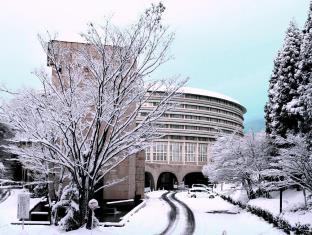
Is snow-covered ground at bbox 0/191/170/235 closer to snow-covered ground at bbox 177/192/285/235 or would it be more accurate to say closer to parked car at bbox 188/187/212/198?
snow-covered ground at bbox 177/192/285/235

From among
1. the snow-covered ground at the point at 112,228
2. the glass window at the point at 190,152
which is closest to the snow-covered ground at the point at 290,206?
the snow-covered ground at the point at 112,228

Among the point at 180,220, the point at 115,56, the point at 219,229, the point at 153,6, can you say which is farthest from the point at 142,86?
the point at 180,220

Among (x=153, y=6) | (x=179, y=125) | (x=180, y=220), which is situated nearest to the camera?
(x=153, y=6)

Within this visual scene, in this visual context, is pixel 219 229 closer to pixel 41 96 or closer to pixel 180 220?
pixel 180 220

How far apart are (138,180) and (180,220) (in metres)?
19.6

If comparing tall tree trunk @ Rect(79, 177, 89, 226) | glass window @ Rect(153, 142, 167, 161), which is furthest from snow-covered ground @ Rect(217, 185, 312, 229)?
glass window @ Rect(153, 142, 167, 161)

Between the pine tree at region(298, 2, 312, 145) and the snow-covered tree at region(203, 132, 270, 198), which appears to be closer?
the pine tree at region(298, 2, 312, 145)

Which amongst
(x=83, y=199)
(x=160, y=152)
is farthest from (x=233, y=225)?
(x=160, y=152)

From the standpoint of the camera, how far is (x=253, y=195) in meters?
34.8

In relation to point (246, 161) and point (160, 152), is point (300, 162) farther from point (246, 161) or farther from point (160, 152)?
point (160, 152)

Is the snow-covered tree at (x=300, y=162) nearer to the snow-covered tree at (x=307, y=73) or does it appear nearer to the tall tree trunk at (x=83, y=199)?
the snow-covered tree at (x=307, y=73)

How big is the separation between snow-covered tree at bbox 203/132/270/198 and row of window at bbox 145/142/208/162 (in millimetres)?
59643

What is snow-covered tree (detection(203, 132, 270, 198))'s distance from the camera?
33031mm

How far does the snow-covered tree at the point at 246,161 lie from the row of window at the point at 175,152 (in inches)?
2348
